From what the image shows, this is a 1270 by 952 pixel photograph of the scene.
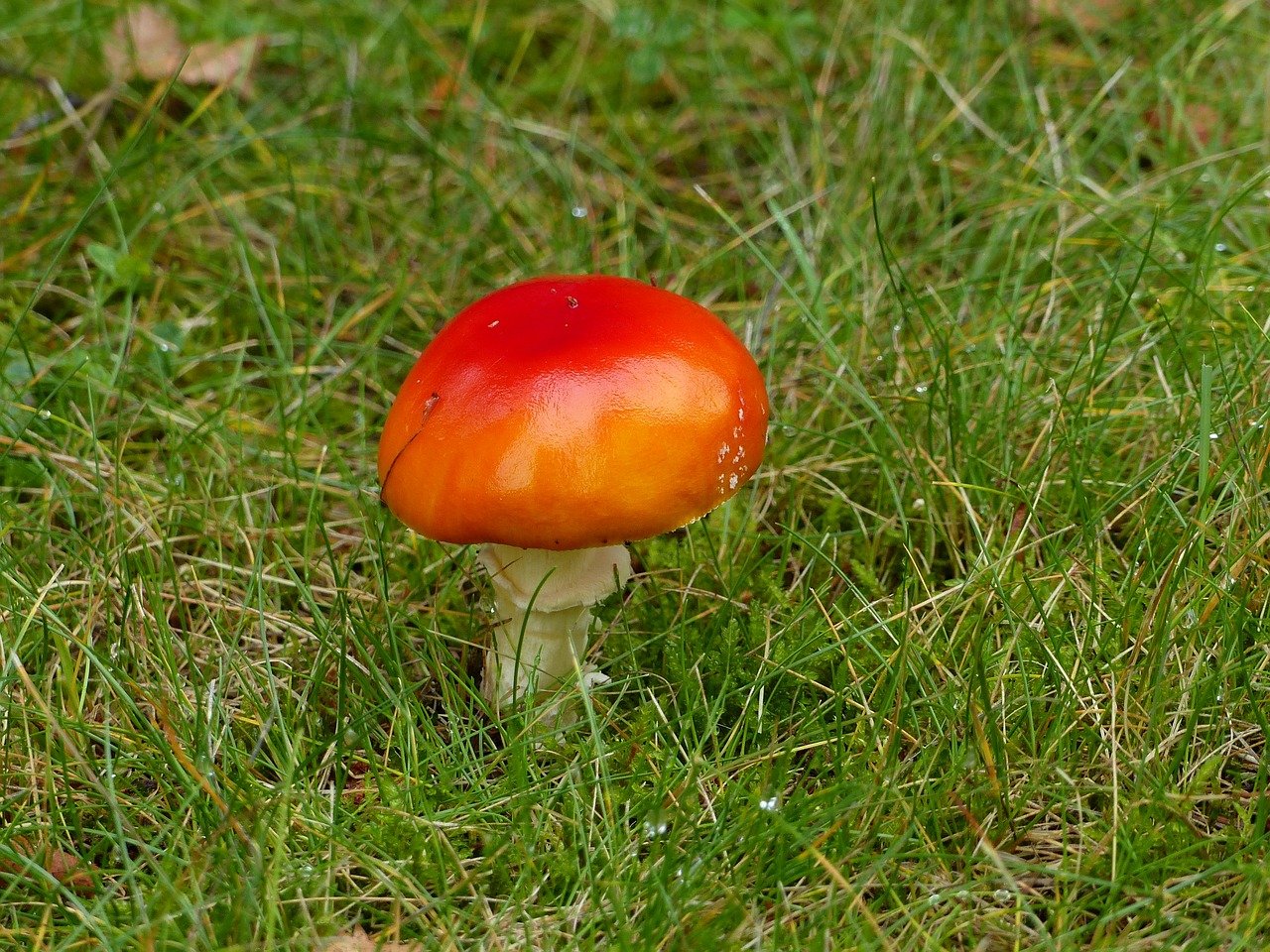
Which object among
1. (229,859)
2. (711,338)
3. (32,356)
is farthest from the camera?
(32,356)

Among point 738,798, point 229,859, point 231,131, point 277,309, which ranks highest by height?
point 231,131

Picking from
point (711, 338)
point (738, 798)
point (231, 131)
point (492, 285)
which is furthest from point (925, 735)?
point (231, 131)

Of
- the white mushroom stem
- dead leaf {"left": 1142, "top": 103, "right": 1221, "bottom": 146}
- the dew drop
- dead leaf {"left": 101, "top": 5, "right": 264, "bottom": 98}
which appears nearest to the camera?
the dew drop

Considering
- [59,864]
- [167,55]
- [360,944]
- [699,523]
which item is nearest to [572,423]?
[360,944]

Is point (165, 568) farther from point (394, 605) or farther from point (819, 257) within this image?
point (819, 257)

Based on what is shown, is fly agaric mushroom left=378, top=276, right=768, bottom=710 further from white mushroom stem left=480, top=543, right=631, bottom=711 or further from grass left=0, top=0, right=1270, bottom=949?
grass left=0, top=0, right=1270, bottom=949

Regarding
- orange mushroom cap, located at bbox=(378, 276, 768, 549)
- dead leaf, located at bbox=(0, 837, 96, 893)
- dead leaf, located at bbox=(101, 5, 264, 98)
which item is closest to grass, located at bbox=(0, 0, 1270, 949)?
dead leaf, located at bbox=(0, 837, 96, 893)

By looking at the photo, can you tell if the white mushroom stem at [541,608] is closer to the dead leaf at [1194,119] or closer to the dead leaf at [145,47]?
the dead leaf at [1194,119]
